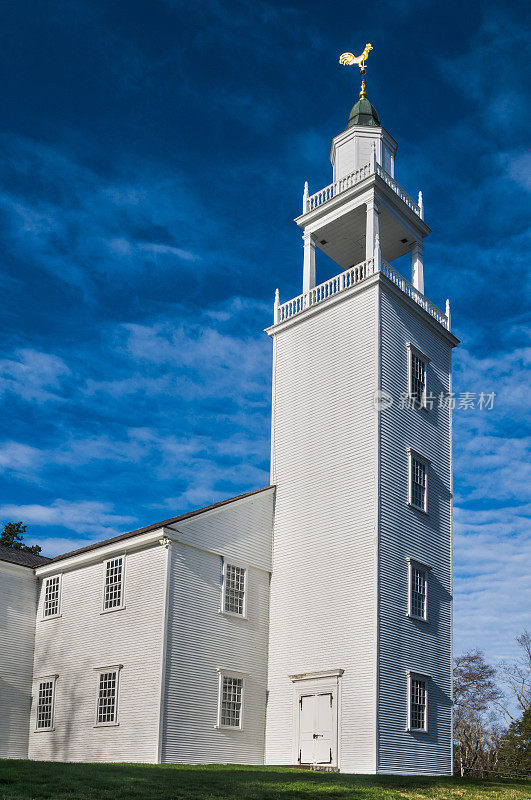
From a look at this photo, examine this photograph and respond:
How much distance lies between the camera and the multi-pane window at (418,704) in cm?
2689

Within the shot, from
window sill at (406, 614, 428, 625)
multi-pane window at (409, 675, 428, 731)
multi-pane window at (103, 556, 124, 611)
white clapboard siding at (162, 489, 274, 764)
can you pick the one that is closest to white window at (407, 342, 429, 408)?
white clapboard siding at (162, 489, 274, 764)

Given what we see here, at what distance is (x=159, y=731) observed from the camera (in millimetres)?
24703

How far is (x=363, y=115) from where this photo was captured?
36.9 meters

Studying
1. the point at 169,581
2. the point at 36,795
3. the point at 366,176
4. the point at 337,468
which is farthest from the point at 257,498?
the point at 36,795

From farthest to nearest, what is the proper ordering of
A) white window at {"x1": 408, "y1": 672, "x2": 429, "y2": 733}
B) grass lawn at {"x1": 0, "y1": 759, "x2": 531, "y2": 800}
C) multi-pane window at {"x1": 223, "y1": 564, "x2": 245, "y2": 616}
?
multi-pane window at {"x1": 223, "y1": 564, "x2": 245, "y2": 616} < white window at {"x1": 408, "y1": 672, "x2": 429, "y2": 733} < grass lawn at {"x1": 0, "y1": 759, "x2": 531, "y2": 800}

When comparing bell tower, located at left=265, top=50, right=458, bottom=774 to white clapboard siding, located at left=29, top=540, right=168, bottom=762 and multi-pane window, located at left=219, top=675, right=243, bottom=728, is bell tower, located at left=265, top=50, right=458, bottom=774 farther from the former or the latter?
white clapboard siding, located at left=29, top=540, right=168, bottom=762

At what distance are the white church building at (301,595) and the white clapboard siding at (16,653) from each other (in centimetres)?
6

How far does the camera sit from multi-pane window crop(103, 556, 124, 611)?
93.4ft

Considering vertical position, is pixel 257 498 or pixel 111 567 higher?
pixel 257 498

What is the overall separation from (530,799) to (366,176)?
23.0 metres

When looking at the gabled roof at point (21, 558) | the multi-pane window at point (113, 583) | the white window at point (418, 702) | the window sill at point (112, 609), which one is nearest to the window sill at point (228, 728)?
the window sill at point (112, 609)

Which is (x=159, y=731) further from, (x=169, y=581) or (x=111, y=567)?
(x=111, y=567)

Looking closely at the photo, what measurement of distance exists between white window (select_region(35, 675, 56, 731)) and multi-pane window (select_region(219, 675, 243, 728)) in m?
6.92

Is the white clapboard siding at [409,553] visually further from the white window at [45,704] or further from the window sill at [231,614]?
the white window at [45,704]
